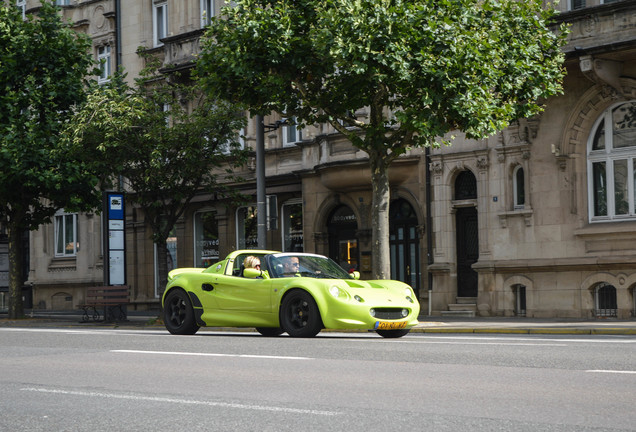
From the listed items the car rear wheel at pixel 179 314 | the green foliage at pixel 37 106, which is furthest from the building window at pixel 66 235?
the car rear wheel at pixel 179 314

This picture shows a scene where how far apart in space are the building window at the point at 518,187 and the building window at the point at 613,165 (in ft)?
6.10

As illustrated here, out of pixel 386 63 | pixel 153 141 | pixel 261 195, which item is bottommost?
pixel 261 195

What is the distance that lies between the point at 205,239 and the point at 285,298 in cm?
1969

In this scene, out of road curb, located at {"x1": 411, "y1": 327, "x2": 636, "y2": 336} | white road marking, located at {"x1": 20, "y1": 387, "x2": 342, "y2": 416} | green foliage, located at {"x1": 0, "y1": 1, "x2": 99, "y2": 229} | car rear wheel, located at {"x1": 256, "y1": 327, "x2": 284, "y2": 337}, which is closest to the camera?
white road marking, located at {"x1": 20, "y1": 387, "x2": 342, "y2": 416}

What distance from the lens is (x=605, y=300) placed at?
80.0 ft

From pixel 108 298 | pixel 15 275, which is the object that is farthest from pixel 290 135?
pixel 15 275

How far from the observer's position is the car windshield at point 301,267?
53.2 feet

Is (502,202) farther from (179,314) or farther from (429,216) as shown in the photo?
(179,314)

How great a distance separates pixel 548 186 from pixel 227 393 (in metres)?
18.1

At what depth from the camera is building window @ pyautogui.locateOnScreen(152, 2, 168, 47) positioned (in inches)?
1458

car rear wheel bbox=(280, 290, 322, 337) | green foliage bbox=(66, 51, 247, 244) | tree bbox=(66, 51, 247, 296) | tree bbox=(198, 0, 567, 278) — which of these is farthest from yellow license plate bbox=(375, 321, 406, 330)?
tree bbox=(66, 51, 247, 296)

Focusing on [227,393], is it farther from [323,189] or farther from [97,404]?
[323,189]

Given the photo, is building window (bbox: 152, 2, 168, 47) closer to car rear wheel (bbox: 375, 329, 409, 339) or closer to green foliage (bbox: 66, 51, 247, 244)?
green foliage (bbox: 66, 51, 247, 244)

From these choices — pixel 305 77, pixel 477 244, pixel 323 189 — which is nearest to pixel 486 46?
pixel 305 77
